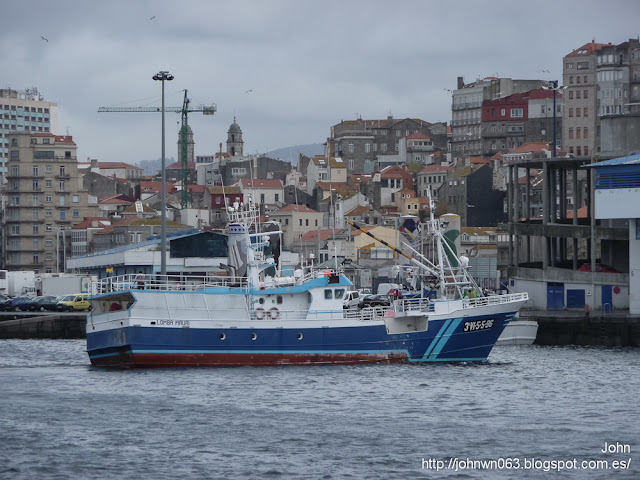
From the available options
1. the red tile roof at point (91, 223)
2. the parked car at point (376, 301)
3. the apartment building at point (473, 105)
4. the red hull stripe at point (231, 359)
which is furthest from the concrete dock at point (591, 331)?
the apartment building at point (473, 105)

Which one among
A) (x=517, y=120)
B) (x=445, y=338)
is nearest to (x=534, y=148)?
(x=517, y=120)

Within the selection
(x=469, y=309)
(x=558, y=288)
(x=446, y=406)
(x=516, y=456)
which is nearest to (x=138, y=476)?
(x=516, y=456)

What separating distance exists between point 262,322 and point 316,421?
11.0 m

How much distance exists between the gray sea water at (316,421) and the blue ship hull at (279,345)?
0.70 metres

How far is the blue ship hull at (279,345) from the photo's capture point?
47156 millimetres

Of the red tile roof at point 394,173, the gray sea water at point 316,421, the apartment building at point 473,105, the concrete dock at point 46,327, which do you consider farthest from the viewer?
the apartment building at point 473,105

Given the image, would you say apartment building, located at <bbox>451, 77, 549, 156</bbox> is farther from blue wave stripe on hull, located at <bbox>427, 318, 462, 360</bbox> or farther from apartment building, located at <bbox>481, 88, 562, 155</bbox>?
blue wave stripe on hull, located at <bbox>427, 318, 462, 360</bbox>

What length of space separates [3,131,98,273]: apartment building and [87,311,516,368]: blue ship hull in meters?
78.4

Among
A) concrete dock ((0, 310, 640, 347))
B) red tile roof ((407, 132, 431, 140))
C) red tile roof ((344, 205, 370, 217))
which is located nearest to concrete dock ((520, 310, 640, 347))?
concrete dock ((0, 310, 640, 347))

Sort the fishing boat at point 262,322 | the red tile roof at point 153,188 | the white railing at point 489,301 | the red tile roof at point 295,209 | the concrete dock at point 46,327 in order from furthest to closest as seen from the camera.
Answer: the red tile roof at point 153,188 → the red tile roof at point 295,209 → the concrete dock at point 46,327 → the white railing at point 489,301 → the fishing boat at point 262,322

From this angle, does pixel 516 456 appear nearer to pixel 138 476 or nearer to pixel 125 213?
pixel 138 476

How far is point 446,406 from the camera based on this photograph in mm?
39812

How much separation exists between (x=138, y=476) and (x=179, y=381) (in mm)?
14026

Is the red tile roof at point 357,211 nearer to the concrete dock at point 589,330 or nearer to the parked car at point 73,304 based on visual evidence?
the parked car at point 73,304
